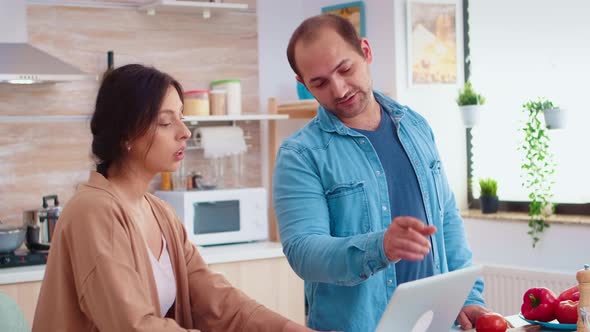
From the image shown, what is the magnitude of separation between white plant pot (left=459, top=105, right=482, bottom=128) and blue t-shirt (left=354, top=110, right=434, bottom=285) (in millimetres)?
2545

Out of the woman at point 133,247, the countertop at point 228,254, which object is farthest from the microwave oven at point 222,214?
the woman at point 133,247

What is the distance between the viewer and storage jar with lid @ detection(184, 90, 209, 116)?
4.54 m

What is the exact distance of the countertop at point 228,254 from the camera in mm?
3746

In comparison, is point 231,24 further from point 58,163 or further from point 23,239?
point 23,239

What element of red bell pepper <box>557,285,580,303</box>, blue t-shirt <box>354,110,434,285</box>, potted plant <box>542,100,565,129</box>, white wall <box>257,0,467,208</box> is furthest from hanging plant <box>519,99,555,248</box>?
blue t-shirt <box>354,110,434,285</box>

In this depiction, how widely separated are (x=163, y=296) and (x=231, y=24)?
123 inches

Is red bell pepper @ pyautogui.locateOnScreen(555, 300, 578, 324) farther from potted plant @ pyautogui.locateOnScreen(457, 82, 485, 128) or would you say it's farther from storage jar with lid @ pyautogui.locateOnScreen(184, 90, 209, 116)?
storage jar with lid @ pyautogui.locateOnScreen(184, 90, 209, 116)

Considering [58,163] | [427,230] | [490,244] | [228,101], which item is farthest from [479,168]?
[427,230]

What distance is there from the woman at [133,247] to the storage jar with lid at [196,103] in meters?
2.42

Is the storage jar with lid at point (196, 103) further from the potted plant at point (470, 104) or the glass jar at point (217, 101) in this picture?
the potted plant at point (470, 104)

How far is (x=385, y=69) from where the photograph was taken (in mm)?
4582

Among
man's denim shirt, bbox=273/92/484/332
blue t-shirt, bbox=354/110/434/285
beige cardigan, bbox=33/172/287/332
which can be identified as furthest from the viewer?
blue t-shirt, bbox=354/110/434/285

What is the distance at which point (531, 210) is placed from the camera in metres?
4.30

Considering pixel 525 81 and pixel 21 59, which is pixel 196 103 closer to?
pixel 21 59
